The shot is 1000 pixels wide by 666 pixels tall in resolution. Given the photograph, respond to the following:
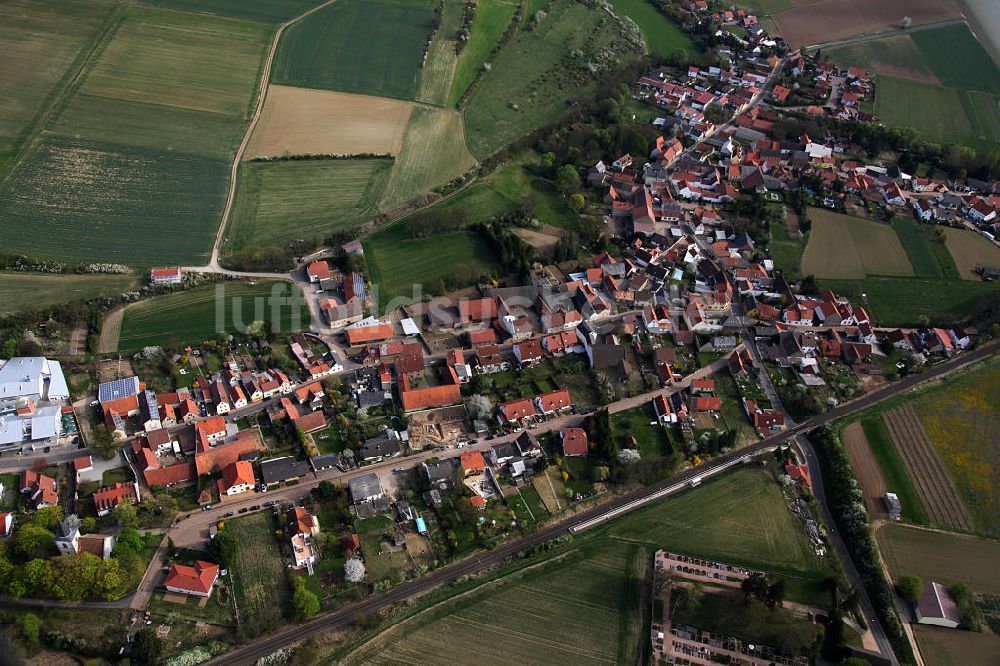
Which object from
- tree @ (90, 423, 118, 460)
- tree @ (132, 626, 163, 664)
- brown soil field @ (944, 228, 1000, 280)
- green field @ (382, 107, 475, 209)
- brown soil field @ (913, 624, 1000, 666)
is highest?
green field @ (382, 107, 475, 209)

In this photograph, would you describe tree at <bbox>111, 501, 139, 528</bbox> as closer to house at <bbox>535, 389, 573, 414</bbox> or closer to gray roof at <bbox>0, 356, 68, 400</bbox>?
gray roof at <bbox>0, 356, 68, 400</bbox>

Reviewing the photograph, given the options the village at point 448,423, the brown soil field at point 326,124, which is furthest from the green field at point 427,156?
the village at point 448,423

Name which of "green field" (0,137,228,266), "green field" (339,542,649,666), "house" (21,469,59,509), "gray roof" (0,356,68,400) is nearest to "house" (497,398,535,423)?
"green field" (339,542,649,666)

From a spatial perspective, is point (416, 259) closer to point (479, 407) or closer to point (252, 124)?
point (479, 407)

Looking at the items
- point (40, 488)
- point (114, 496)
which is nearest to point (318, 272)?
point (114, 496)

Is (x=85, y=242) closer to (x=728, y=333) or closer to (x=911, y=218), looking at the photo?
(x=728, y=333)

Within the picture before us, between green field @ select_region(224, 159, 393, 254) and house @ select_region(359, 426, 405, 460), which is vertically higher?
green field @ select_region(224, 159, 393, 254)
